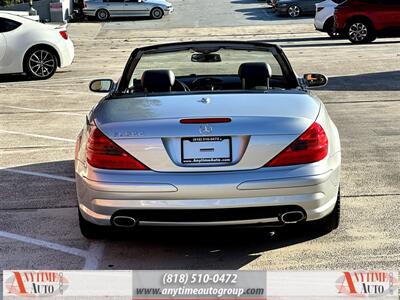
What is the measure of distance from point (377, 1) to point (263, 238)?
18.1m

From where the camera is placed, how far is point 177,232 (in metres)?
4.51

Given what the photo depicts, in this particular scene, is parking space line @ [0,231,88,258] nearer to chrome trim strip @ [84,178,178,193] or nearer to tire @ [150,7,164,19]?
chrome trim strip @ [84,178,178,193]

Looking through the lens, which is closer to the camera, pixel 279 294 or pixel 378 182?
pixel 279 294

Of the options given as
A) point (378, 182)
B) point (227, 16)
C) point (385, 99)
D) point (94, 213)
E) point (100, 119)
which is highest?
point (100, 119)

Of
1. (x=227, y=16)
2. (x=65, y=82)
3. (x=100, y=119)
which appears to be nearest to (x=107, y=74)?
(x=65, y=82)

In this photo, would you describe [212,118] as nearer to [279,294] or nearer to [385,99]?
[279,294]

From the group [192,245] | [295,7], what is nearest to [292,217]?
[192,245]

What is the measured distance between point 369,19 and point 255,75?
1732 cm

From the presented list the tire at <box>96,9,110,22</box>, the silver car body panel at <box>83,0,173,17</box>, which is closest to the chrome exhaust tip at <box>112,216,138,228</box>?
the silver car body panel at <box>83,0,173,17</box>

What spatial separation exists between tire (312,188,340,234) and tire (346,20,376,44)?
17.4m

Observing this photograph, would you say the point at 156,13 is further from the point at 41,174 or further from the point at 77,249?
the point at 77,249

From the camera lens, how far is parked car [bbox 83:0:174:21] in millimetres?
37000

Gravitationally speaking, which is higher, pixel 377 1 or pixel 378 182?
pixel 378 182

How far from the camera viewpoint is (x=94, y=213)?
15.0 feet
